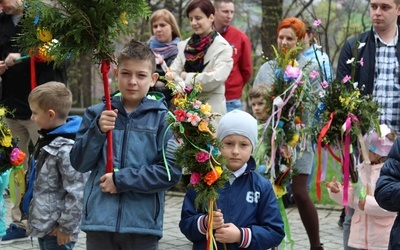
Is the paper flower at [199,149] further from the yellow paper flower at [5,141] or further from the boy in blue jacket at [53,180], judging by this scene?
the yellow paper flower at [5,141]

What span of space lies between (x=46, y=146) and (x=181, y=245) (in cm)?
246

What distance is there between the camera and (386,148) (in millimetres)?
6809

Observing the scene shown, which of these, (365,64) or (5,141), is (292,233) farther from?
(5,141)

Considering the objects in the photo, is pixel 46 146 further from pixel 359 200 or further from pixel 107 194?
pixel 359 200

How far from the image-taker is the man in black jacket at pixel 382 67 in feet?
24.1

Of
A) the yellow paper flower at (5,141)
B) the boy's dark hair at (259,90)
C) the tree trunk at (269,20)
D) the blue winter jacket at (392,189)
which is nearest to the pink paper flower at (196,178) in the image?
the blue winter jacket at (392,189)

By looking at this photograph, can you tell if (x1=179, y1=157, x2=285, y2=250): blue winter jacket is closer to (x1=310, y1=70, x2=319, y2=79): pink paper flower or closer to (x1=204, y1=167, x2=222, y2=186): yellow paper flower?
(x1=204, y1=167, x2=222, y2=186): yellow paper flower

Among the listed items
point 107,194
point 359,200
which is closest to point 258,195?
point 107,194

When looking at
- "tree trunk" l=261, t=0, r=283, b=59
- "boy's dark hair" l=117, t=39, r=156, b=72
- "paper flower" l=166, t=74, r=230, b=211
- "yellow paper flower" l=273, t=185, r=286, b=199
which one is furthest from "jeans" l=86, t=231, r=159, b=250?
"tree trunk" l=261, t=0, r=283, b=59

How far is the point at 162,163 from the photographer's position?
216 inches

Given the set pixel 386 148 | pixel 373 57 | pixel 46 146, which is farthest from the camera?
pixel 373 57

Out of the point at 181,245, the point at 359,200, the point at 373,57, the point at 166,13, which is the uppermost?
the point at 166,13

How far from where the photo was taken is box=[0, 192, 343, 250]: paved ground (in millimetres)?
8344

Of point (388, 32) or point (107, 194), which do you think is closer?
point (107, 194)
